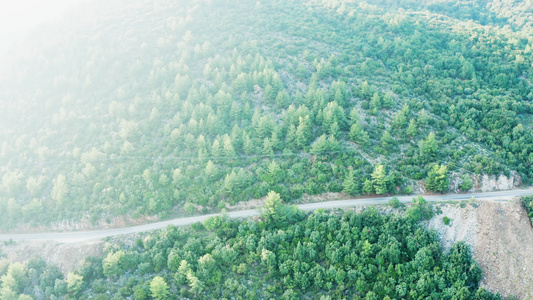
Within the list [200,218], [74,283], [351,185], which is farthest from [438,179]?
[74,283]

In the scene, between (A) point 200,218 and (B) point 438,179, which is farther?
(A) point 200,218

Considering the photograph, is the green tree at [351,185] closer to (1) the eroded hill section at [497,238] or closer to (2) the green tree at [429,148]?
(1) the eroded hill section at [497,238]

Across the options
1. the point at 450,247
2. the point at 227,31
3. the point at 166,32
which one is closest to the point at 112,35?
the point at 166,32

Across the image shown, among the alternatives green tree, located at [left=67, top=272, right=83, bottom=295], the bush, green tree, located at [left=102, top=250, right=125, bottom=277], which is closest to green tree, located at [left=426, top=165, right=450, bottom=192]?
the bush

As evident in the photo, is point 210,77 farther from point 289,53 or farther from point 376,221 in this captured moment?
point 376,221

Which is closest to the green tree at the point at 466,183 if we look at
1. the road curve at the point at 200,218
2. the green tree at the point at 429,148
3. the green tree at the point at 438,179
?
the road curve at the point at 200,218

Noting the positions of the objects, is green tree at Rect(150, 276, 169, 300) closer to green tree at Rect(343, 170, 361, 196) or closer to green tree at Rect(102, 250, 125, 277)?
green tree at Rect(102, 250, 125, 277)

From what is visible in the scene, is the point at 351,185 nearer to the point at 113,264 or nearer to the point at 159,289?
the point at 159,289
